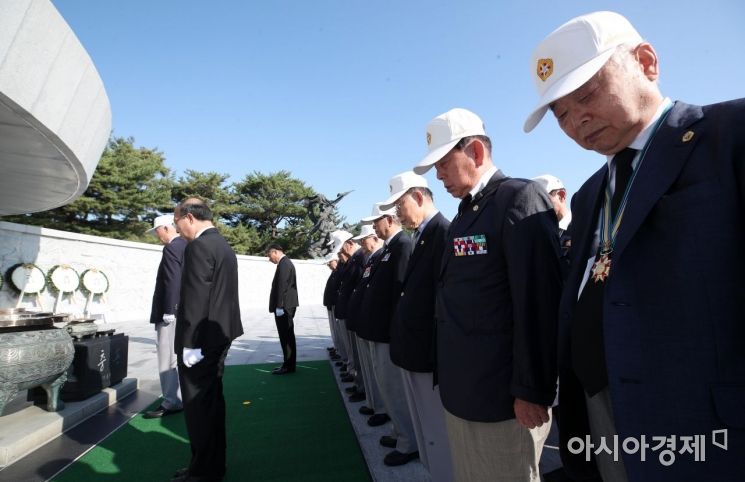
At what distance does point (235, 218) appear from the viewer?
108 ft

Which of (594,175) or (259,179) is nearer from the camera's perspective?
(594,175)

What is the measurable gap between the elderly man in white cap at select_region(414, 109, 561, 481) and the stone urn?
3664 millimetres

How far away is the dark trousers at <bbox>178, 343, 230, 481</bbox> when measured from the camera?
282 cm

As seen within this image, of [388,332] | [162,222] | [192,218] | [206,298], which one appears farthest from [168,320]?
[388,332]

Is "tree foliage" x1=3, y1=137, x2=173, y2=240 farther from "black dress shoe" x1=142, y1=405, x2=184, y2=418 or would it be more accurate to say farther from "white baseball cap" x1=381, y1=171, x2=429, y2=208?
"white baseball cap" x1=381, y1=171, x2=429, y2=208

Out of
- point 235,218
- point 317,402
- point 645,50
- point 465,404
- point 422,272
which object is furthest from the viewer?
point 235,218

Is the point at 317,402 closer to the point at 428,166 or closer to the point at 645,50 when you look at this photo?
the point at 428,166

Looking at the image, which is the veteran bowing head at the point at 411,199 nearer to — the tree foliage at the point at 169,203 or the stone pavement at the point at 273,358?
the stone pavement at the point at 273,358

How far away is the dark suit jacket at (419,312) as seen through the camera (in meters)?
2.45

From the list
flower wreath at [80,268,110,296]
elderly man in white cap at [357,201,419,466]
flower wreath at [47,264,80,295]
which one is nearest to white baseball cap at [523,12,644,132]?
elderly man in white cap at [357,201,419,466]

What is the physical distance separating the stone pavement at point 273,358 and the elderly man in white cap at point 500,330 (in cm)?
147

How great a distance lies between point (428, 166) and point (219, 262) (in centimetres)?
191

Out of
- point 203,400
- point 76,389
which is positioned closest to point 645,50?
point 203,400

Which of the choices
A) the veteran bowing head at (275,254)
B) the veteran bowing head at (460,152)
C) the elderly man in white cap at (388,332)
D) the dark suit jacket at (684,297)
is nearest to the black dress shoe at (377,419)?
the elderly man in white cap at (388,332)
